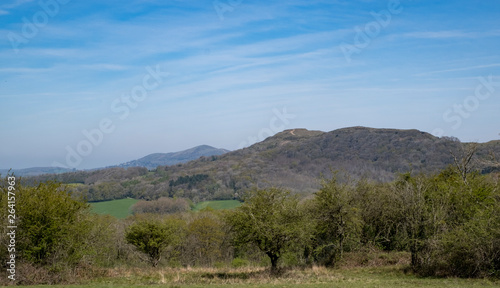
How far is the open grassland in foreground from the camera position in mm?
22172

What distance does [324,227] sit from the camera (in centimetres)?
3438

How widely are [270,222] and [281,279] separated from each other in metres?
4.37

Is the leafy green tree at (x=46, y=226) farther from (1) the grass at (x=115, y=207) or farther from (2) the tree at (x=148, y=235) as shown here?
(1) the grass at (x=115, y=207)

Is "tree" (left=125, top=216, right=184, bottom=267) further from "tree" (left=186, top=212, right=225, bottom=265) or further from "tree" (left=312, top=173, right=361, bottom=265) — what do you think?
"tree" (left=186, top=212, right=225, bottom=265)

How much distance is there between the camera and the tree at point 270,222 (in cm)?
2811

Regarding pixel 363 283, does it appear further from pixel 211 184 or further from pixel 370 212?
pixel 211 184

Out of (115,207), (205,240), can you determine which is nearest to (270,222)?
(205,240)

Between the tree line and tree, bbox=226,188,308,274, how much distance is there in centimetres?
7

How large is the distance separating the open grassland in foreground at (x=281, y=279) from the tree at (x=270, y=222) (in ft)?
7.10

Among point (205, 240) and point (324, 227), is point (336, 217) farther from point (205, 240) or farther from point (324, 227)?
point (205, 240)

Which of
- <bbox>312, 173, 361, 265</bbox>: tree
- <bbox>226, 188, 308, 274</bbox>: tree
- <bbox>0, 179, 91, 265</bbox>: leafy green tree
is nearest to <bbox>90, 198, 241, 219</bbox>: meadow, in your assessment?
<bbox>312, 173, 361, 265</bbox>: tree

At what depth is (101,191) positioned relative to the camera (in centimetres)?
14838

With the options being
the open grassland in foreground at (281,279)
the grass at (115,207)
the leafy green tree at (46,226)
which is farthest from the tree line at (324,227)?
the grass at (115,207)

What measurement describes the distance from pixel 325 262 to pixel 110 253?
99.8 ft
